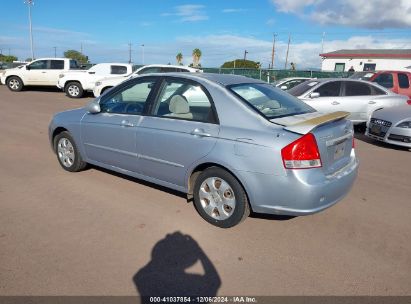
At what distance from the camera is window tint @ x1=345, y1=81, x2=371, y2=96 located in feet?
30.2

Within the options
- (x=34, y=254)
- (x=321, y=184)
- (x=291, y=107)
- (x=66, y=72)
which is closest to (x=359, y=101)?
(x=291, y=107)

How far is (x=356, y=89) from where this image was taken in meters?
9.27

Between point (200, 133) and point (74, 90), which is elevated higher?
point (200, 133)

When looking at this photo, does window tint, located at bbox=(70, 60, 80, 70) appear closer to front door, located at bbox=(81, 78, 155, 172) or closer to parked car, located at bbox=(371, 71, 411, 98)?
parked car, located at bbox=(371, 71, 411, 98)

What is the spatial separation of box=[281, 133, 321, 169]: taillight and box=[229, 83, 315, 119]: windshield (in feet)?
1.55

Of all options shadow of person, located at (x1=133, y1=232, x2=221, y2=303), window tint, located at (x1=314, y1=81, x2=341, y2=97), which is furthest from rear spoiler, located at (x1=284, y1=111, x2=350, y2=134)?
window tint, located at (x1=314, y1=81, x2=341, y2=97)

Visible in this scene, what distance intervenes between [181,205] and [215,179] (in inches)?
31.8

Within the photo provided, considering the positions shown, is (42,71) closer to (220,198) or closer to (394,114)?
(394,114)

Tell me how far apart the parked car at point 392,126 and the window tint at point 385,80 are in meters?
3.70

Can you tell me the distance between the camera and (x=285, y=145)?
3.21m

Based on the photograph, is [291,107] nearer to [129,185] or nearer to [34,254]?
[129,185]

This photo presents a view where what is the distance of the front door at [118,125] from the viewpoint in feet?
14.3

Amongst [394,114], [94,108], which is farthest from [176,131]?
[394,114]

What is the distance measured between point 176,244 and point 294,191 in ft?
4.01
